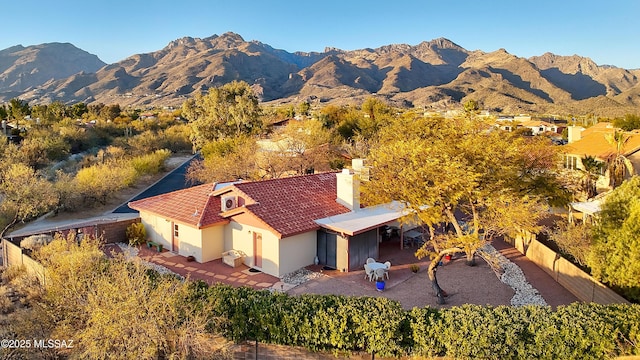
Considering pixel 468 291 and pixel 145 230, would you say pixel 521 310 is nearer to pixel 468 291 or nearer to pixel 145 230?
pixel 468 291

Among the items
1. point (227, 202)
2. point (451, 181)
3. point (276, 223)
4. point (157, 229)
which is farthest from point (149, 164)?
point (451, 181)

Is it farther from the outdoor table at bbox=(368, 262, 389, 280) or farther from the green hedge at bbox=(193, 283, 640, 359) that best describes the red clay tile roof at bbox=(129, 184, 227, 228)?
the green hedge at bbox=(193, 283, 640, 359)

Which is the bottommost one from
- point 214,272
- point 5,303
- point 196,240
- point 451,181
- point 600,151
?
point 214,272

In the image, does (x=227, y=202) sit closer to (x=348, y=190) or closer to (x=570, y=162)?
(x=348, y=190)

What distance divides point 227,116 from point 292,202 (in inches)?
1152

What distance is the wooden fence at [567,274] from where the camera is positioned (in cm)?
1401

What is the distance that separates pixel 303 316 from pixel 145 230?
1422 cm

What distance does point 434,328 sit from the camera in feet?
34.3

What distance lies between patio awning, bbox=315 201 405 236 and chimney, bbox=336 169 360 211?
0.45 m

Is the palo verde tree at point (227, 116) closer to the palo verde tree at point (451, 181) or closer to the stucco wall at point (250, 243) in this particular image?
the stucco wall at point (250, 243)

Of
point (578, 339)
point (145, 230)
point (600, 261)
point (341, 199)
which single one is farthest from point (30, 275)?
point (600, 261)

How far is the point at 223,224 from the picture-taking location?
19.5 meters

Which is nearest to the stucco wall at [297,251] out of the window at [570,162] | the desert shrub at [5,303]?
the desert shrub at [5,303]

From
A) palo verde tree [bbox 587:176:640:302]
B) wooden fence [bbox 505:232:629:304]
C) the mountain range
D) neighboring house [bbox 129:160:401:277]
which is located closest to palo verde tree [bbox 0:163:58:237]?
neighboring house [bbox 129:160:401:277]
